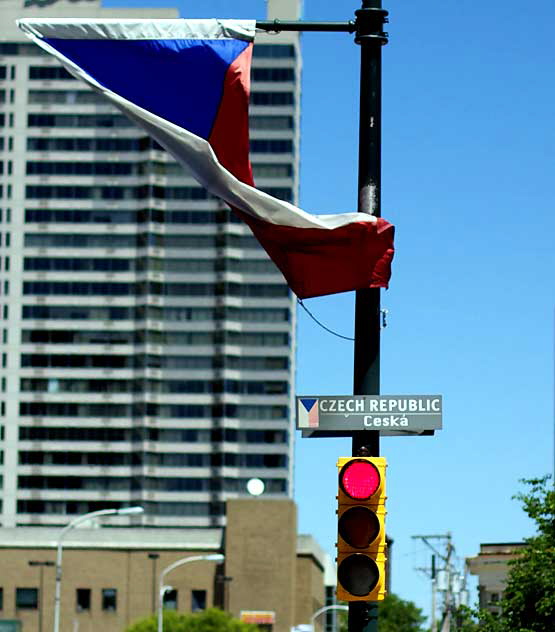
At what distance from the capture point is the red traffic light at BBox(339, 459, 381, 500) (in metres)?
12.5

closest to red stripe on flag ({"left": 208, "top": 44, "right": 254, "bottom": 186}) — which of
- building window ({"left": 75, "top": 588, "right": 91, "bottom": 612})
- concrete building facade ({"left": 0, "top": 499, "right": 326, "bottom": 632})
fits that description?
concrete building facade ({"left": 0, "top": 499, "right": 326, "bottom": 632})

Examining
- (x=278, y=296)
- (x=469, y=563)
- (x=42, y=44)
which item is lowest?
(x=469, y=563)

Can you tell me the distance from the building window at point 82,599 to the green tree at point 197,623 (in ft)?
60.9

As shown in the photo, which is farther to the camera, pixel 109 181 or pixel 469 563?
pixel 109 181

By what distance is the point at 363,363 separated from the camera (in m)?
13.0

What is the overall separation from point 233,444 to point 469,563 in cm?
6304

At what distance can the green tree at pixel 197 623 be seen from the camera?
373 feet

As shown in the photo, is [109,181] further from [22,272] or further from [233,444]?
[233,444]

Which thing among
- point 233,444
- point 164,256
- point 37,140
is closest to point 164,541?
point 233,444

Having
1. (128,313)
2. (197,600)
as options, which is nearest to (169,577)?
(197,600)

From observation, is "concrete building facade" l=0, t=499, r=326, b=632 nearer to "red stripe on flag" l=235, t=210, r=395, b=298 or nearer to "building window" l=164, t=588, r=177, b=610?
"building window" l=164, t=588, r=177, b=610

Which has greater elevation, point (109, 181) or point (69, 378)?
point (109, 181)

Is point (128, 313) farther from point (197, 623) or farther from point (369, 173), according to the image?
point (369, 173)

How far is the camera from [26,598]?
13525 centimetres
